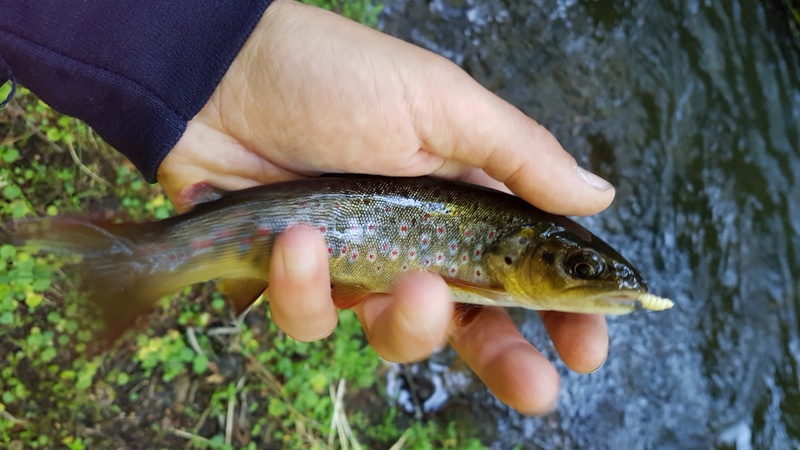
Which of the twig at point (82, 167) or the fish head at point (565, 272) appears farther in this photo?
the twig at point (82, 167)

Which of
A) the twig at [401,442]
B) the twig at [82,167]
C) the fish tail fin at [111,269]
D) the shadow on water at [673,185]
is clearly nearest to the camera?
the fish tail fin at [111,269]

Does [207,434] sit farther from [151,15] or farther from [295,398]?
[151,15]

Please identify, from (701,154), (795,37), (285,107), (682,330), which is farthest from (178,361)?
→ (795,37)

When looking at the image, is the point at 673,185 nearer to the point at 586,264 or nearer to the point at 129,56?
the point at 586,264

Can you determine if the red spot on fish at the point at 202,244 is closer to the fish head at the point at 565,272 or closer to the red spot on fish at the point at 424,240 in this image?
the red spot on fish at the point at 424,240

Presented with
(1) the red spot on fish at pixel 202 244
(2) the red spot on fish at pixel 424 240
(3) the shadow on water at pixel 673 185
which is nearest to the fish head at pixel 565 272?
(2) the red spot on fish at pixel 424 240

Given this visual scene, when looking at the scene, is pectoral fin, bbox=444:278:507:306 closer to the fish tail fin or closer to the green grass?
the fish tail fin
